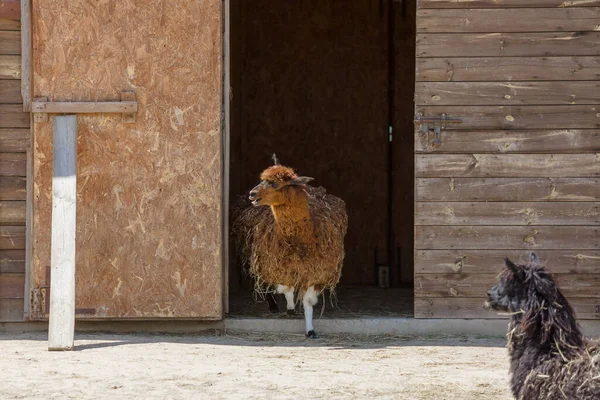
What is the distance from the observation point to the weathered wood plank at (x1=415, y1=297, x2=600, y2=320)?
882 cm

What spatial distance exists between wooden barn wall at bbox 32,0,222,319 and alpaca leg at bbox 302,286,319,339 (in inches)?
32.5

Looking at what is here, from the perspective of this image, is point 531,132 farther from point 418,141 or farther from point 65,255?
point 65,255

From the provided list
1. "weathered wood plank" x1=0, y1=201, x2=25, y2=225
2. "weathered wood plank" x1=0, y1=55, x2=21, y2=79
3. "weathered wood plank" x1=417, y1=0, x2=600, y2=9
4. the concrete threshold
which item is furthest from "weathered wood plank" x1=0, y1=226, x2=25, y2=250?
"weathered wood plank" x1=417, y1=0, x2=600, y2=9

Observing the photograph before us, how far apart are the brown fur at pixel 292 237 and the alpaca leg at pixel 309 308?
2.5 inches

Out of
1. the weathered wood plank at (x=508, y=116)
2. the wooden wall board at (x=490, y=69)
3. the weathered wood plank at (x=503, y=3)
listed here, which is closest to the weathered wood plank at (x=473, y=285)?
the weathered wood plank at (x=508, y=116)

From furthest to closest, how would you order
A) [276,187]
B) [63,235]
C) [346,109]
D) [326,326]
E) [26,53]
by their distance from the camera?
[346,109] → [326,326] → [26,53] → [276,187] → [63,235]

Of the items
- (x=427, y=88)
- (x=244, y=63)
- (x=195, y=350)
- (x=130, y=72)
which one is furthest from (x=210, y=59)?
(x=244, y=63)

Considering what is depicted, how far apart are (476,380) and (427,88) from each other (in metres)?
2.95

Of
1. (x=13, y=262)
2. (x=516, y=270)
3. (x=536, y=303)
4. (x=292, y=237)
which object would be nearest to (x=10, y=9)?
(x=13, y=262)

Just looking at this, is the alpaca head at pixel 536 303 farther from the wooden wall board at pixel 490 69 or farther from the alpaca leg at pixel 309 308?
the wooden wall board at pixel 490 69

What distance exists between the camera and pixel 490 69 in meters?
8.84

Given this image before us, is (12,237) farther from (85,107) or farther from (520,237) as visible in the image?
(520,237)

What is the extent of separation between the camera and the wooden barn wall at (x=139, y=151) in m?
8.66

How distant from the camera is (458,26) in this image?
8.82 metres
